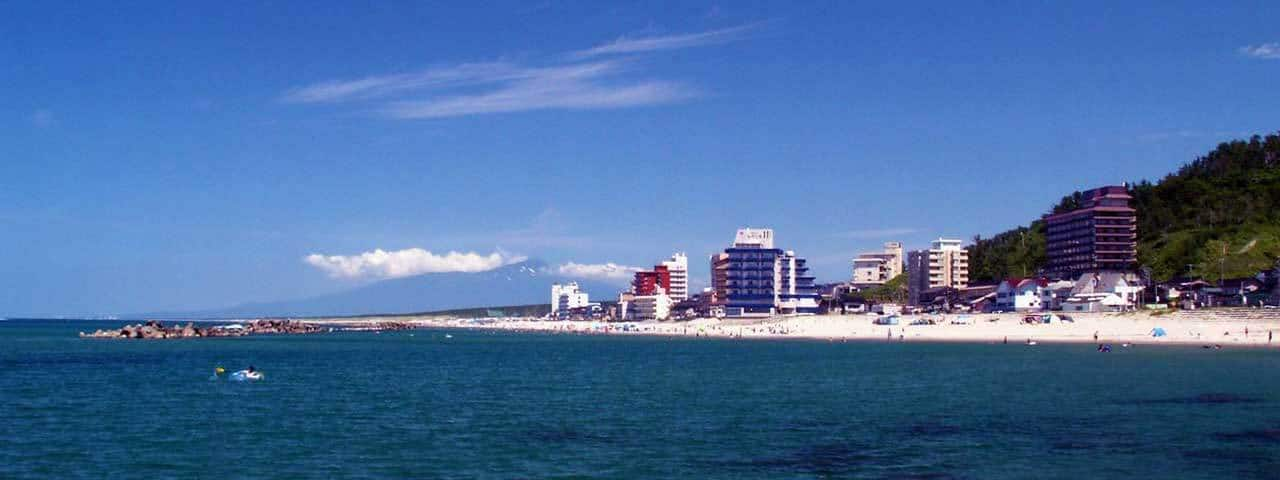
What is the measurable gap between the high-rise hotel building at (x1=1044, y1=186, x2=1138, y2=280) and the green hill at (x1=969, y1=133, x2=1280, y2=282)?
321 centimetres

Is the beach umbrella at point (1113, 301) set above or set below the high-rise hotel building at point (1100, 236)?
below

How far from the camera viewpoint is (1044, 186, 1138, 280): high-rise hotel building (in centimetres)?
17038

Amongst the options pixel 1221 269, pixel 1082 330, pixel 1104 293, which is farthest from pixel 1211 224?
pixel 1082 330

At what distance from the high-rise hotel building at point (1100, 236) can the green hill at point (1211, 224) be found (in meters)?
3.21

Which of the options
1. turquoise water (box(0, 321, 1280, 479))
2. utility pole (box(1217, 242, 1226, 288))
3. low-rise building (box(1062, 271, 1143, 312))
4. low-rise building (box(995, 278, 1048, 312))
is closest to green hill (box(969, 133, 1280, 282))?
utility pole (box(1217, 242, 1226, 288))

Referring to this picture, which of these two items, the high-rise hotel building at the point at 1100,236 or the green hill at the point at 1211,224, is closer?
the green hill at the point at 1211,224

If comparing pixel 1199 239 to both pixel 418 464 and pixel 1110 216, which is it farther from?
pixel 418 464

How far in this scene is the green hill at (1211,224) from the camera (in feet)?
491

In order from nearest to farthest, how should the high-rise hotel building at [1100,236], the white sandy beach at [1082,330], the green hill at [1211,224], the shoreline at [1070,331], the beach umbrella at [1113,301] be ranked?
the shoreline at [1070,331], the white sandy beach at [1082,330], the beach umbrella at [1113,301], the green hill at [1211,224], the high-rise hotel building at [1100,236]

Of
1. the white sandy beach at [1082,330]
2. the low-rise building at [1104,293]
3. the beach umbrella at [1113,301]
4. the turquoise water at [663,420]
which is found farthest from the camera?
the low-rise building at [1104,293]

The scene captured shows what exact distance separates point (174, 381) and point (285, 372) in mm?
9766

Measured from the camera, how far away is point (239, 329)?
193 metres

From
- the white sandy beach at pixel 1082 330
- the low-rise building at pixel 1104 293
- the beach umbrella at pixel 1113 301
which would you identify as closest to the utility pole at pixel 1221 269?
the low-rise building at pixel 1104 293

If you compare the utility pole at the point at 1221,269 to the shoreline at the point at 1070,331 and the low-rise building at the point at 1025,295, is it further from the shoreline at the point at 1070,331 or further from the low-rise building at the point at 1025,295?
the shoreline at the point at 1070,331
